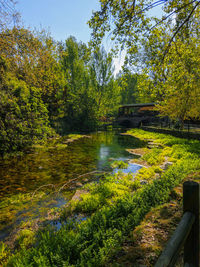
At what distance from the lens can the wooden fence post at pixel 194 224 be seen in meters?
1.75

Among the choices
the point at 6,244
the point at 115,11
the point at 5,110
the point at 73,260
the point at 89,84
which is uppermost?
the point at 89,84

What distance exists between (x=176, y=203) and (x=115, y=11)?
765 cm

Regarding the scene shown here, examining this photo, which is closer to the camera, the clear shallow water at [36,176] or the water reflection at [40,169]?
the clear shallow water at [36,176]

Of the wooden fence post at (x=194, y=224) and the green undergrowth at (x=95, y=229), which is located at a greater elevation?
the wooden fence post at (x=194, y=224)

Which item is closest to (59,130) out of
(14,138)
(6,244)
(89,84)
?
(89,84)

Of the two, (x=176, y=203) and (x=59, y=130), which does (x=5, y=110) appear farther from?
(x=59, y=130)

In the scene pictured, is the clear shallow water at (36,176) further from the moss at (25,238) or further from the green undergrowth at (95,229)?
the green undergrowth at (95,229)

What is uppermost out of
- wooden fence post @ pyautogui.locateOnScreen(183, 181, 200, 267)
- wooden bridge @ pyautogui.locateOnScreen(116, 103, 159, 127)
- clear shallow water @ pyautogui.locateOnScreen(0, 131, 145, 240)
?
wooden bridge @ pyautogui.locateOnScreen(116, 103, 159, 127)

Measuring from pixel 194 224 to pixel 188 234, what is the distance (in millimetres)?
128

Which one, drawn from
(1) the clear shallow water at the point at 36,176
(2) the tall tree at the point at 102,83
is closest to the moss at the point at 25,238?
(1) the clear shallow water at the point at 36,176

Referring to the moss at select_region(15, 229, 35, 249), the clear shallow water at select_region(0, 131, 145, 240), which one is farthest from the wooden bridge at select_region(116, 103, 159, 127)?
the moss at select_region(15, 229, 35, 249)

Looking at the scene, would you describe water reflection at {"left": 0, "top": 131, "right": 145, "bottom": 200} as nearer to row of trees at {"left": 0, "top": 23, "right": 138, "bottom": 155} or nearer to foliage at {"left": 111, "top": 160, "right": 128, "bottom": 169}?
foliage at {"left": 111, "top": 160, "right": 128, "bottom": 169}

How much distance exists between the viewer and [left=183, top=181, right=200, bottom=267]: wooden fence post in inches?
68.8

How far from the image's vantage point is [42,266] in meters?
2.70
